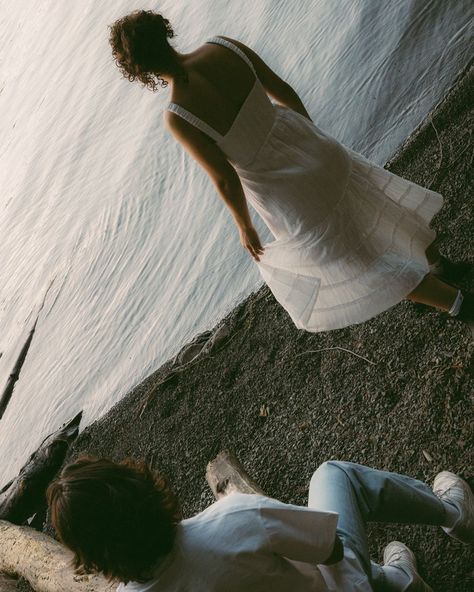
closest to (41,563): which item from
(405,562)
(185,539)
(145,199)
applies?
(405,562)

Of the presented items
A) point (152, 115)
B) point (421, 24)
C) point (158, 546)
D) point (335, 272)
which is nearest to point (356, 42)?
point (421, 24)

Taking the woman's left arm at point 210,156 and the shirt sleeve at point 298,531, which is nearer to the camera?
the shirt sleeve at point 298,531

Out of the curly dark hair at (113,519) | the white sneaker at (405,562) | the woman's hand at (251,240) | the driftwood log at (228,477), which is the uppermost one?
the woman's hand at (251,240)

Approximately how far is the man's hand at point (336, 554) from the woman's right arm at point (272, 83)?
43.7 inches

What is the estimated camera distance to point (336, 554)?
45.1 inches

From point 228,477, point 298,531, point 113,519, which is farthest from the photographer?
point 228,477

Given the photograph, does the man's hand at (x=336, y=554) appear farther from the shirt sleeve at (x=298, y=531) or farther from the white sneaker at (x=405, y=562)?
the white sneaker at (x=405, y=562)

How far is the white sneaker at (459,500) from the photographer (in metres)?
1.46

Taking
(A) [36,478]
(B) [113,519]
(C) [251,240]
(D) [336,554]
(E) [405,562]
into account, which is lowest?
(A) [36,478]

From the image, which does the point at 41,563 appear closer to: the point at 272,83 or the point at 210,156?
the point at 210,156

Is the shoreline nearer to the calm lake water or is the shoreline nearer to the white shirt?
the calm lake water

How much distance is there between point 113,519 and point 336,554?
43 centimetres

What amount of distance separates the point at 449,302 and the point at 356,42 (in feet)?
7.95

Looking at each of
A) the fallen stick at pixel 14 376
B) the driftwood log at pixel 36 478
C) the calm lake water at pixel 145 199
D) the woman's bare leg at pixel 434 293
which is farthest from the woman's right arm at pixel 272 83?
the fallen stick at pixel 14 376
